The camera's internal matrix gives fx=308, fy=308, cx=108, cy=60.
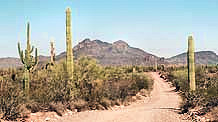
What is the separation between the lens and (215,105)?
13.1 m

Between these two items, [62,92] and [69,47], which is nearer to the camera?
[62,92]

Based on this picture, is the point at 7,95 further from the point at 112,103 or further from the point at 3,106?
the point at 112,103

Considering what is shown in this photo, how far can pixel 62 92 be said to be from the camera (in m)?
16.3

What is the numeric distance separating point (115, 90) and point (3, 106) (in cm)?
1009

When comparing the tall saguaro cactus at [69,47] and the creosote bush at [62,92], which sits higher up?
the tall saguaro cactus at [69,47]

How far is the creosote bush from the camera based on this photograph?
13.0 metres

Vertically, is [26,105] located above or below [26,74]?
below

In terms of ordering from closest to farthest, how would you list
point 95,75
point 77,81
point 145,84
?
point 77,81
point 95,75
point 145,84

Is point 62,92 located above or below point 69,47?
below

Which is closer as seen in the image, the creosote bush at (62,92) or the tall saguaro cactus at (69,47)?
the creosote bush at (62,92)

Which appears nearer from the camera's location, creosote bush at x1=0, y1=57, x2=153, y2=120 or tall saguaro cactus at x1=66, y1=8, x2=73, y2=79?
creosote bush at x1=0, y1=57, x2=153, y2=120

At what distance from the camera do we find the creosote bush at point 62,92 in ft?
42.7

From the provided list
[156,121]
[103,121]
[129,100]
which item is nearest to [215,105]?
[156,121]

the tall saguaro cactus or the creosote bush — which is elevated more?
the tall saguaro cactus
